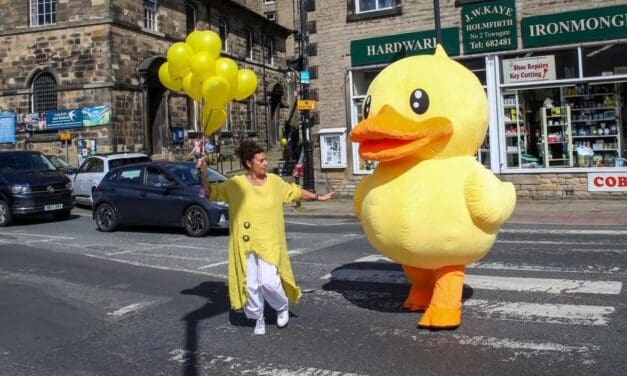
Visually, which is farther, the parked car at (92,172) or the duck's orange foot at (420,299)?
the parked car at (92,172)

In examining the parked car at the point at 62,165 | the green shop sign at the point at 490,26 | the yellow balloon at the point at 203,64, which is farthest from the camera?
the parked car at the point at 62,165

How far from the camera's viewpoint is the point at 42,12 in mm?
28328

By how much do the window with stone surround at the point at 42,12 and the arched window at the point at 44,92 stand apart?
2234 mm

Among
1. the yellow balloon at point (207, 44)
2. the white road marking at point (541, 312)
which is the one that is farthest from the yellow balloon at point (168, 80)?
the white road marking at point (541, 312)

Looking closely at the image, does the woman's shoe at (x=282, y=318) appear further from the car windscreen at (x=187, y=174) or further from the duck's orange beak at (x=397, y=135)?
the car windscreen at (x=187, y=174)

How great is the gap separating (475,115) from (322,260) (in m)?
4.46

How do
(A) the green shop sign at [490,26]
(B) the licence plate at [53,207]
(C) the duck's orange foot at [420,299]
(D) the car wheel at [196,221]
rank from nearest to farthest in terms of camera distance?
(C) the duck's orange foot at [420,299]
(D) the car wheel at [196,221]
(B) the licence plate at [53,207]
(A) the green shop sign at [490,26]

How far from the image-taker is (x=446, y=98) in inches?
215

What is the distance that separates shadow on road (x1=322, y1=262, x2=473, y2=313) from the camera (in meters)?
6.78

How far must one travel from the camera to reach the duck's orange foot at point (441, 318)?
5.62m

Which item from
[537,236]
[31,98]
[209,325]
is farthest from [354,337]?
[31,98]

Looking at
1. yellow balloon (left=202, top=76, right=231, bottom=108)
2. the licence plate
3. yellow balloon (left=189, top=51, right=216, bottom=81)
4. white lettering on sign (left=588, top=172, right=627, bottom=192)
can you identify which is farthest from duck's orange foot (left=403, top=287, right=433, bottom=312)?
the licence plate

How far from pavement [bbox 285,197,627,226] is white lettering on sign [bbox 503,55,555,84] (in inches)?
124

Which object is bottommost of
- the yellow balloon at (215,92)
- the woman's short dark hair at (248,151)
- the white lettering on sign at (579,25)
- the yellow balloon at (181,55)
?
the woman's short dark hair at (248,151)
